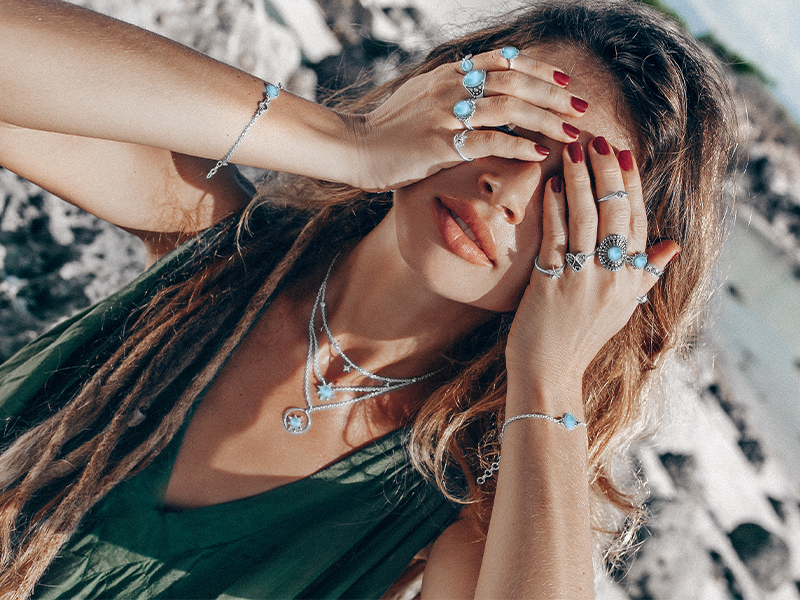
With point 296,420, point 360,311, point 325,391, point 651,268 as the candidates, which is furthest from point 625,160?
point 296,420

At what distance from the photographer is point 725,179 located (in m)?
1.72

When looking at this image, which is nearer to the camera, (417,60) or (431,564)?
(431,564)

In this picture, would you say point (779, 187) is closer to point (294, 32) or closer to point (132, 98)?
point (294, 32)

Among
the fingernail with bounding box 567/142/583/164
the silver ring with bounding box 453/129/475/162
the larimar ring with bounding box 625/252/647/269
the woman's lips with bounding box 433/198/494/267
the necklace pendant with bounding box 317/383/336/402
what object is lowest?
the necklace pendant with bounding box 317/383/336/402

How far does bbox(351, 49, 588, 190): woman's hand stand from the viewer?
1.26 m

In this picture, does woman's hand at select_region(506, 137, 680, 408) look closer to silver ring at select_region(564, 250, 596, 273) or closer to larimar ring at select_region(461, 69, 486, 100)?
silver ring at select_region(564, 250, 596, 273)

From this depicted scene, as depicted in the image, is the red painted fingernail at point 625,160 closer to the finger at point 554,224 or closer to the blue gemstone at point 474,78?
the finger at point 554,224

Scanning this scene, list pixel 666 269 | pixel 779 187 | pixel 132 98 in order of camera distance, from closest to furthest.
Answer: pixel 132 98
pixel 666 269
pixel 779 187

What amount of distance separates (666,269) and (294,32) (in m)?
2.73

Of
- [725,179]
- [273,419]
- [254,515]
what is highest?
[725,179]

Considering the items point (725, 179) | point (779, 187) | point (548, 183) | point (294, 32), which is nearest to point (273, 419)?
point (548, 183)

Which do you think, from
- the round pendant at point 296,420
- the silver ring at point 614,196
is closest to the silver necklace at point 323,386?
the round pendant at point 296,420

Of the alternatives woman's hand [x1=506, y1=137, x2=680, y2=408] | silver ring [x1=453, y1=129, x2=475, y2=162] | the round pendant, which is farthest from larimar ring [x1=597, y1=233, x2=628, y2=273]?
the round pendant

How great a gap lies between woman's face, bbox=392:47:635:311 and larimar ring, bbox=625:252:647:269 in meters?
0.25
